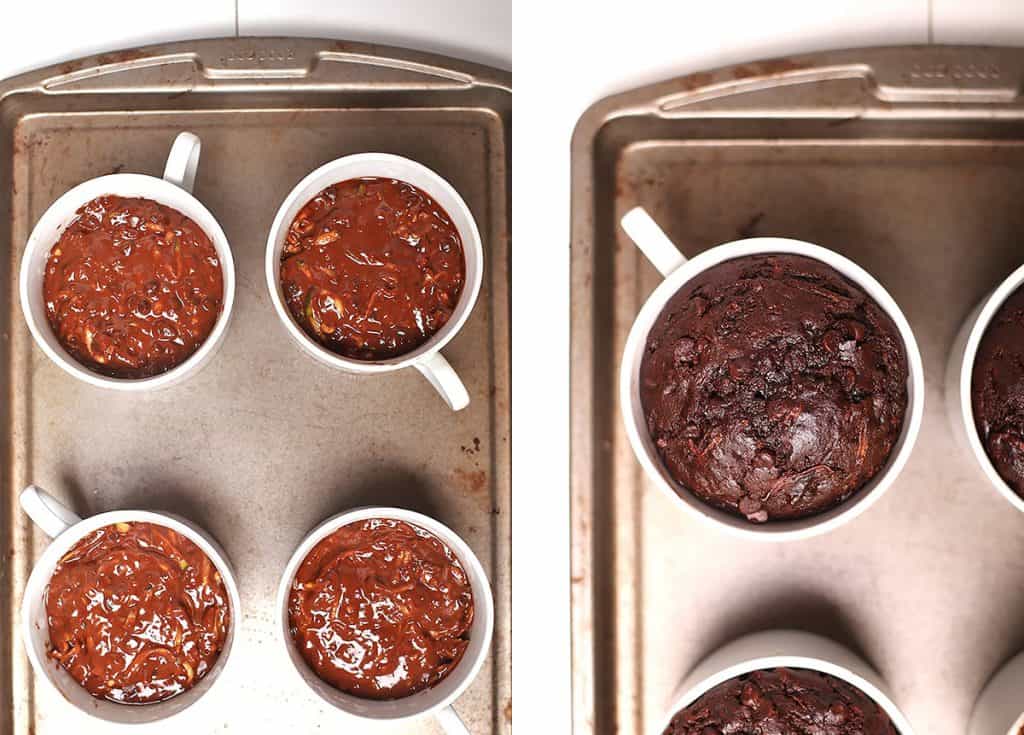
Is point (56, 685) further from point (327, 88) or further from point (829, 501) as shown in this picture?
point (829, 501)

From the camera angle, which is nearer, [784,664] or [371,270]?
[784,664]

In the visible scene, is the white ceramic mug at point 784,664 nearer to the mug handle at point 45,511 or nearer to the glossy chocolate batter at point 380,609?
the glossy chocolate batter at point 380,609

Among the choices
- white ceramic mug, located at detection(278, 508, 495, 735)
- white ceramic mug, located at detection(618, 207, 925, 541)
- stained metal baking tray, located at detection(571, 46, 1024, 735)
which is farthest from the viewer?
white ceramic mug, located at detection(278, 508, 495, 735)

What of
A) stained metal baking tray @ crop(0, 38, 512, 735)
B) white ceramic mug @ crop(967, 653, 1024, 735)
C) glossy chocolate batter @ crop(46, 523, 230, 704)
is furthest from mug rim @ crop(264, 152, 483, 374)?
white ceramic mug @ crop(967, 653, 1024, 735)

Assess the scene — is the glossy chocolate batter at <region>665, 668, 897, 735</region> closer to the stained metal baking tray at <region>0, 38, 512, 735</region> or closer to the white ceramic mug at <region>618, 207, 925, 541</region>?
the white ceramic mug at <region>618, 207, 925, 541</region>

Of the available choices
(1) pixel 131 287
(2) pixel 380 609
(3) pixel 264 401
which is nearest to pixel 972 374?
(2) pixel 380 609

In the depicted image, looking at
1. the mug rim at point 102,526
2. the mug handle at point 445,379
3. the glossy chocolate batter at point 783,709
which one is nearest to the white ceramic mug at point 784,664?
the glossy chocolate batter at point 783,709

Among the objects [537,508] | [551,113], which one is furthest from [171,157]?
[537,508]

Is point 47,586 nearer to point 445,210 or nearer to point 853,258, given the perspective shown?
point 445,210
